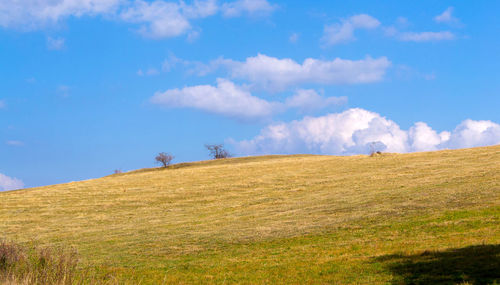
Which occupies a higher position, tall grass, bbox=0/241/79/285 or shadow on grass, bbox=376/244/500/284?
tall grass, bbox=0/241/79/285

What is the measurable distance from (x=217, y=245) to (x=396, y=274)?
38.6ft

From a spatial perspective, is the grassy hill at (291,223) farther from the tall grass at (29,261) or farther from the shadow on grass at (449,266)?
the tall grass at (29,261)

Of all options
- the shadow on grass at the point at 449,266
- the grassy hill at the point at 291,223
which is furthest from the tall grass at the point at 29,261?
the shadow on grass at the point at 449,266

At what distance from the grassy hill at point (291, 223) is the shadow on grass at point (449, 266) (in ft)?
0.19

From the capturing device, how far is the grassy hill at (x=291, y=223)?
1709 centimetres

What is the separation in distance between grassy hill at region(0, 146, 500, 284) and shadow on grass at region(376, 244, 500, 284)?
0.19 ft

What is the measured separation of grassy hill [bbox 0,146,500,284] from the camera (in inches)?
673

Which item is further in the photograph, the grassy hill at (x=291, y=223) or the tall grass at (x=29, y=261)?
the grassy hill at (x=291, y=223)

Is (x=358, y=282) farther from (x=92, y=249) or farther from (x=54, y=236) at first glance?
(x=54, y=236)

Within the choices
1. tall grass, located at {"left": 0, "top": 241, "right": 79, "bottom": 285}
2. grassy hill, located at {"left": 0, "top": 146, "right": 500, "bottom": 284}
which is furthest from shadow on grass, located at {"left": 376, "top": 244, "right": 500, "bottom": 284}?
tall grass, located at {"left": 0, "top": 241, "right": 79, "bottom": 285}

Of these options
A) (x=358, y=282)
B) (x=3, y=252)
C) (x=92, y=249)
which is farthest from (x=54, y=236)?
(x=358, y=282)

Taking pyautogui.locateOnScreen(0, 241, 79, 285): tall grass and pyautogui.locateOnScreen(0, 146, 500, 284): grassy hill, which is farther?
pyautogui.locateOnScreen(0, 146, 500, 284): grassy hill

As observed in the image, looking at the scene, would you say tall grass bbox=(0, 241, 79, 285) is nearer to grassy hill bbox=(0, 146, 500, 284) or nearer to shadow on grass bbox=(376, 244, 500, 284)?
grassy hill bbox=(0, 146, 500, 284)

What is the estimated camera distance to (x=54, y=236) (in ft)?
107
